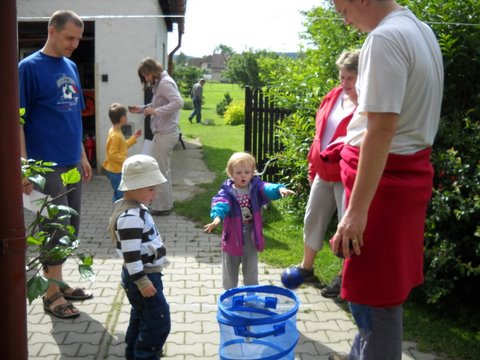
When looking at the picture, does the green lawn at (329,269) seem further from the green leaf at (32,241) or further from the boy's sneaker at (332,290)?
the green leaf at (32,241)

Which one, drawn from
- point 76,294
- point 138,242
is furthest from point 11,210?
point 76,294

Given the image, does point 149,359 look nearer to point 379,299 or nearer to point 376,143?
point 379,299

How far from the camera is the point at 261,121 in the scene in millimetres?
8352

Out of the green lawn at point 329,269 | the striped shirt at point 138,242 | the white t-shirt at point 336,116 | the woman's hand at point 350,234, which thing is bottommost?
the green lawn at point 329,269

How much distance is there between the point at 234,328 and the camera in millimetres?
2695

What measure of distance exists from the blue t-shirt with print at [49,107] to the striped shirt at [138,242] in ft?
3.92

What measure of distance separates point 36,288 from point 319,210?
223 centimetres

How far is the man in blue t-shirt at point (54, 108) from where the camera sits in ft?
12.5

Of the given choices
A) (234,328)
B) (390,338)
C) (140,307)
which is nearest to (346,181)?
(390,338)

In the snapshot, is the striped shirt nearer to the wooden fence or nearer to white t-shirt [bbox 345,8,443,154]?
white t-shirt [bbox 345,8,443,154]

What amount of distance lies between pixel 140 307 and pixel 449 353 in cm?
200

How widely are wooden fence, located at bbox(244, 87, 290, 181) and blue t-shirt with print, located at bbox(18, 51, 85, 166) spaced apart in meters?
4.45

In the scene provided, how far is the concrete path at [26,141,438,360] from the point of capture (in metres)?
3.52

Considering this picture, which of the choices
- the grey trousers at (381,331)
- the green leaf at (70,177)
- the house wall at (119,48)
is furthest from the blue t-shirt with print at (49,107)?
the house wall at (119,48)
